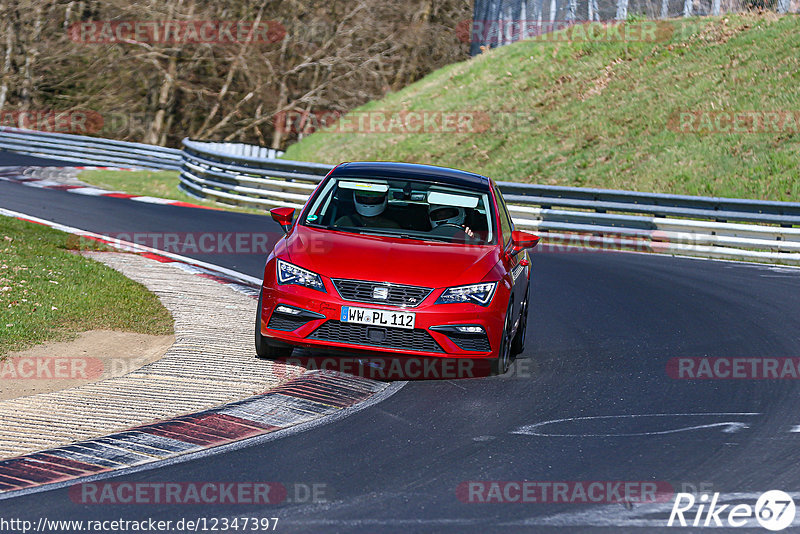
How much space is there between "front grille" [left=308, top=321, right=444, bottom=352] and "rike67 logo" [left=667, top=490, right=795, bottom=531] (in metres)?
2.81

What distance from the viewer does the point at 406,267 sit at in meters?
8.29

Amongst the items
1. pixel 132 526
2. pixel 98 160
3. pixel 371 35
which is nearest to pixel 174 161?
pixel 98 160

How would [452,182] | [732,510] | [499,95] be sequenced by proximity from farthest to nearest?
1. [499,95]
2. [452,182]
3. [732,510]

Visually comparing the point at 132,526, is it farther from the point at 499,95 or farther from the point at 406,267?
the point at 499,95

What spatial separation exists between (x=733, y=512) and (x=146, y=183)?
80.5 ft

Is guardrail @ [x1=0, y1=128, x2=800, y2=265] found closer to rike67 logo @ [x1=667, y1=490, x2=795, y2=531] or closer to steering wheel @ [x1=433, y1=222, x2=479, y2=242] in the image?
steering wheel @ [x1=433, y1=222, x2=479, y2=242]

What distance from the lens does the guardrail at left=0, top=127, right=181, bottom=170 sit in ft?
110

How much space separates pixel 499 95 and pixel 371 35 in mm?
11624

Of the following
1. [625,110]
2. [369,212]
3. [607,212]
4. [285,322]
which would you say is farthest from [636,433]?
[625,110]

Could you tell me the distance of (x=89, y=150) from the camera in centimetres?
3400

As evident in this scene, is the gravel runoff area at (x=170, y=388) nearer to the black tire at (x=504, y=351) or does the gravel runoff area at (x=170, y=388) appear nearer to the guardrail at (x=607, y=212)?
the black tire at (x=504, y=351)

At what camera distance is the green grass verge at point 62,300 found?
367 inches

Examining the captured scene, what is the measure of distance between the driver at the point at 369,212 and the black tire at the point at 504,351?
134 centimetres

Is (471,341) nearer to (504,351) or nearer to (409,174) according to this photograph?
(504,351)
